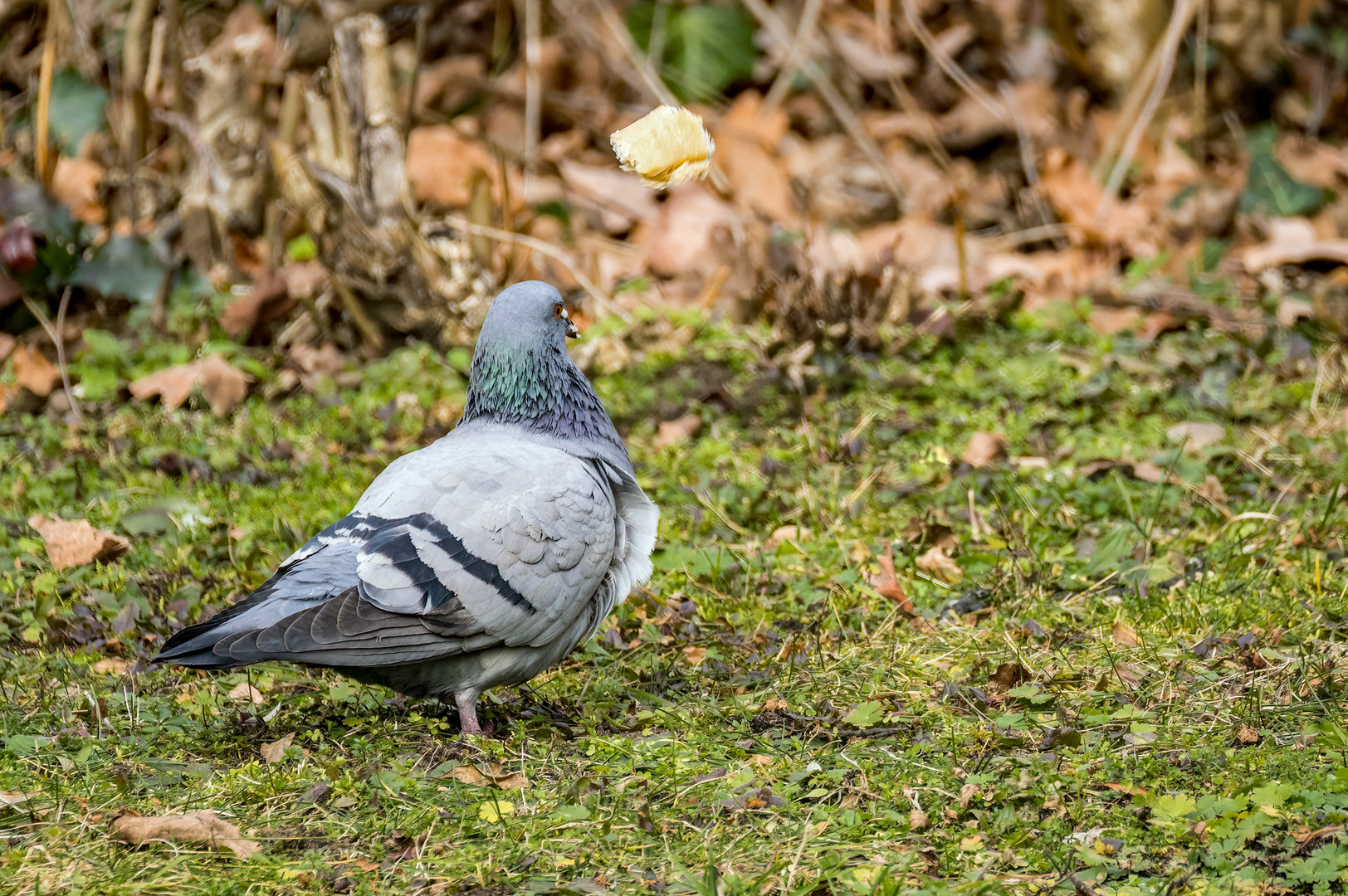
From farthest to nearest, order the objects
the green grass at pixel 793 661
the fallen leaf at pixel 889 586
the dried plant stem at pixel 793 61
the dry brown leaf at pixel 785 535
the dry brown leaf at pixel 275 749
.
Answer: the dried plant stem at pixel 793 61
the dry brown leaf at pixel 785 535
the fallen leaf at pixel 889 586
the dry brown leaf at pixel 275 749
the green grass at pixel 793 661

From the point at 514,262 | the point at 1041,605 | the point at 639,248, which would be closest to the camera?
the point at 1041,605

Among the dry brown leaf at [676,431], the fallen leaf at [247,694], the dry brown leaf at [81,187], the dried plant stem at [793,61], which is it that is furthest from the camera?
the dried plant stem at [793,61]

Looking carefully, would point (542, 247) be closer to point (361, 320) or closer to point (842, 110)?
point (361, 320)


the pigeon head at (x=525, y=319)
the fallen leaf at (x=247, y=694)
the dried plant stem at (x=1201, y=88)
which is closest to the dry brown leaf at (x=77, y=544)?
the fallen leaf at (x=247, y=694)

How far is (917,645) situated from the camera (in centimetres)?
345

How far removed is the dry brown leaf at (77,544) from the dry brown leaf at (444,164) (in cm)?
308

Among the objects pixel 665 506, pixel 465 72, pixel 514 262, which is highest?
pixel 465 72

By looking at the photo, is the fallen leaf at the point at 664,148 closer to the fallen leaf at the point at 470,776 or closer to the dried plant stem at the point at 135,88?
the fallen leaf at the point at 470,776

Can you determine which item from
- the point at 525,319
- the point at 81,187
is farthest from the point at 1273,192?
the point at 81,187

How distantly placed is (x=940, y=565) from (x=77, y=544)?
2591 millimetres

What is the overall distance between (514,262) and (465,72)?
2.67 m

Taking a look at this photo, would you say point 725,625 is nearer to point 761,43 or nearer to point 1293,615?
point 1293,615

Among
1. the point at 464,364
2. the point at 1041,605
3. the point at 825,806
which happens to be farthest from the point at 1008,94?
the point at 825,806

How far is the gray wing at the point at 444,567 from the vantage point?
2.82 m
